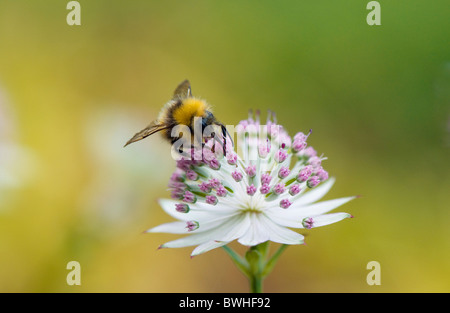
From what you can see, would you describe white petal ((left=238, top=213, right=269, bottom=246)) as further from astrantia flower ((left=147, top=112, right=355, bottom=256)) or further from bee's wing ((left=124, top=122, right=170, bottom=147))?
bee's wing ((left=124, top=122, right=170, bottom=147))

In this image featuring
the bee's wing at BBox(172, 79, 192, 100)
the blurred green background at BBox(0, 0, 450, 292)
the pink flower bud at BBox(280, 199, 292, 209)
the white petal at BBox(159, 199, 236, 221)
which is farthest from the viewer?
the blurred green background at BBox(0, 0, 450, 292)

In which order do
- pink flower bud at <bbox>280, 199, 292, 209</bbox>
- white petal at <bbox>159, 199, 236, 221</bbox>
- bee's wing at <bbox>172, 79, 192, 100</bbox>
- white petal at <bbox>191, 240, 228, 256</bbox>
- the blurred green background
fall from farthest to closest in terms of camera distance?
1. the blurred green background
2. bee's wing at <bbox>172, 79, 192, 100</bbox>
3. white petal at <bbox>159, 199, 236, 221</bbox>
4. pink flower bud at <bbox>280, 199, 292, 209</bbox>
5. white petal at <bbox>191, 240, 228, 256</bbox>

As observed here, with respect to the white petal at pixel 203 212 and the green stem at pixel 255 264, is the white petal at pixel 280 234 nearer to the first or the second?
the green stem at pixel 255 264

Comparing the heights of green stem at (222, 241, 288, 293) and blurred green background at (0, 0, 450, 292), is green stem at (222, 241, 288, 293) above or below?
below

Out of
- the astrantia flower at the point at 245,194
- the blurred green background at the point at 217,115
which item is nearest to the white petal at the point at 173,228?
the astrantia flower at the point at 245,194

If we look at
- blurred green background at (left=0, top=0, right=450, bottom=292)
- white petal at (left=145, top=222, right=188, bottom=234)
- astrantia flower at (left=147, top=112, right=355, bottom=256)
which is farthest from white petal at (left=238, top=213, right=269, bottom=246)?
blurred green background at (left=0, top=0, right=450, bottom=292)

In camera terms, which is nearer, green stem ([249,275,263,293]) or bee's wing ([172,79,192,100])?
green stem ([249,275,263,293])

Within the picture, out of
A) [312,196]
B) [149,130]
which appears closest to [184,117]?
[149,130]

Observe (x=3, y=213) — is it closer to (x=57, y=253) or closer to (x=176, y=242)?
(x=57, y=253)
